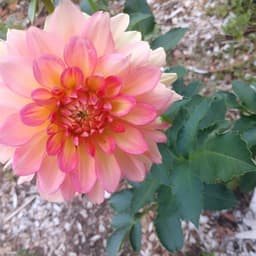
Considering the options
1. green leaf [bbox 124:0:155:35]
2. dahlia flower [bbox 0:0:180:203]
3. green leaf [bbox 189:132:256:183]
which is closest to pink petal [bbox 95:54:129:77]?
dahlia flower [bbox 0:0:180:203]


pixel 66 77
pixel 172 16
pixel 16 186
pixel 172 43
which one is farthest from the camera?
pixel 172 16

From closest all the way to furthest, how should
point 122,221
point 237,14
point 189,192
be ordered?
point 189,192 → point 122,221 → point 237,14

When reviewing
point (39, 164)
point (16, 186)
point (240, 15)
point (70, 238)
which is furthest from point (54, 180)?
point (240, 15)

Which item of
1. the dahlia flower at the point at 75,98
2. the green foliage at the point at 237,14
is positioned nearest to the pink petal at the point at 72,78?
the dahlia flower at the point at 75,98

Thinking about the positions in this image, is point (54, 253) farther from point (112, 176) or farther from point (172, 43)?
point (112, 176)

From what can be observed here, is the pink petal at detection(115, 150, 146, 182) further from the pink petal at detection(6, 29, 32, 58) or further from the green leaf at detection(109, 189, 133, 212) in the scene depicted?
the green leaf at detection(109, 189, 133, 212)

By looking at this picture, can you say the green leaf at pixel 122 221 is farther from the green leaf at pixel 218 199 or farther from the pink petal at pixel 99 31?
the pink petal at pixel 99 31

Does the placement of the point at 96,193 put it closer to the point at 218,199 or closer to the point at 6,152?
the point at 6,152

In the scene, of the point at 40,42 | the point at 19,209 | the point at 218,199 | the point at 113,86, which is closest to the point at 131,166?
the point at 113,86
